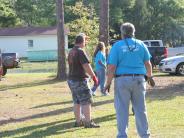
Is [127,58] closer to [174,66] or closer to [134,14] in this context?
[174,66]

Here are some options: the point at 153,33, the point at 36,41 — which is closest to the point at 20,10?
the point at 36,41

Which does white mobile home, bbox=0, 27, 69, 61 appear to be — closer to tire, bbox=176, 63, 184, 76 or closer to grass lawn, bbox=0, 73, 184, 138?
tire, bbox=176, 63, 184, 76

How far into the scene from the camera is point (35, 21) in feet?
271

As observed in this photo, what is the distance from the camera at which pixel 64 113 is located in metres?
13.1

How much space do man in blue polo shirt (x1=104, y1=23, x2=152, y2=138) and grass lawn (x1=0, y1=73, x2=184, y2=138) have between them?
4.33 ft

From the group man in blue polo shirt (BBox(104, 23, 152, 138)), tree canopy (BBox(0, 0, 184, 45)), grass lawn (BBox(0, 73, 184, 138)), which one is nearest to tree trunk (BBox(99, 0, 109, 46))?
grass lawn (BBox(0, 73, 184, 138))

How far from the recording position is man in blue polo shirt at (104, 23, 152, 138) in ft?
26.6

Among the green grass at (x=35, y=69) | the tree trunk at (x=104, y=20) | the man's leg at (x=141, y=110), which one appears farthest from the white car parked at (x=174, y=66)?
the man's leg at (x=141, y=110)

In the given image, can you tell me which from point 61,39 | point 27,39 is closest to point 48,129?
point 61,39

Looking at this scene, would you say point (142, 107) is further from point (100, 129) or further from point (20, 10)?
point (20, 10)

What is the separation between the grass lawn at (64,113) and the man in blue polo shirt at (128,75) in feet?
4.33

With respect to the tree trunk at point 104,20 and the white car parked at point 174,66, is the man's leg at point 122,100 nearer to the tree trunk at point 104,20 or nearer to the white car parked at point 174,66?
the tree trunk at point 104,20

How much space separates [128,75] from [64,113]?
5218mm

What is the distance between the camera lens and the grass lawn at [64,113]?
10109 millimetres
